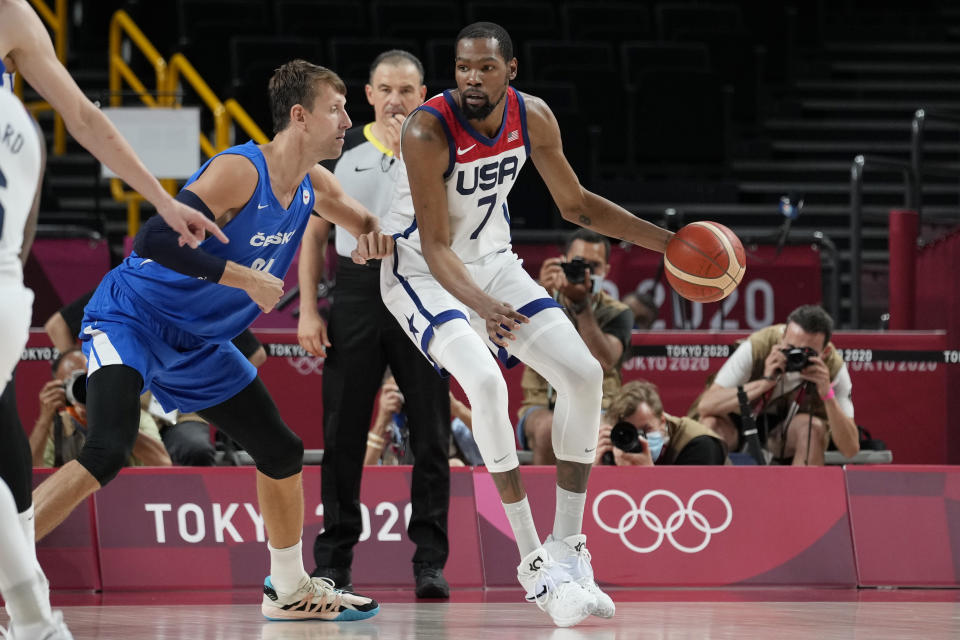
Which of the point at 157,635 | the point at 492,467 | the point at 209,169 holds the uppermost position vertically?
the point at 209,169

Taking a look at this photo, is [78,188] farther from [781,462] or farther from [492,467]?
[492,467]

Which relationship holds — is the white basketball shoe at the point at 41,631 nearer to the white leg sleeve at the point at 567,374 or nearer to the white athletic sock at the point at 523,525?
the white athletic sock at the point at 523,525

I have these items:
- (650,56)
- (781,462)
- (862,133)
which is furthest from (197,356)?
(862,133)

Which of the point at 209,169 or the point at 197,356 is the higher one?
the point at 209,169

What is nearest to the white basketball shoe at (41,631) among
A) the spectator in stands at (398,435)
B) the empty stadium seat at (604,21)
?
the spectator in stands at (398,435)

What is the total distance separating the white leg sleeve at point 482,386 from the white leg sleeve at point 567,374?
6.6 inches

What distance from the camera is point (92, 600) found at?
223 inches

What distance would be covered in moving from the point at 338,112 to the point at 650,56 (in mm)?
8904

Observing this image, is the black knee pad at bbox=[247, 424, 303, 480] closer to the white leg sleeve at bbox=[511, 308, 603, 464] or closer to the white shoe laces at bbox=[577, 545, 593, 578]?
the white leg sleeve at bbox=[511, 308, 603, 464]

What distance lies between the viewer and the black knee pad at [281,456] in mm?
4730

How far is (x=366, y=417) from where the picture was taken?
5762 millimetres

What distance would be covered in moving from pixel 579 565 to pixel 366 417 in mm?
1348

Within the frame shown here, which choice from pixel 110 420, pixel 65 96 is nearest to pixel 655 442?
pixel 110 420

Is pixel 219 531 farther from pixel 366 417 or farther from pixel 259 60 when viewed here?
pixel 259 60
